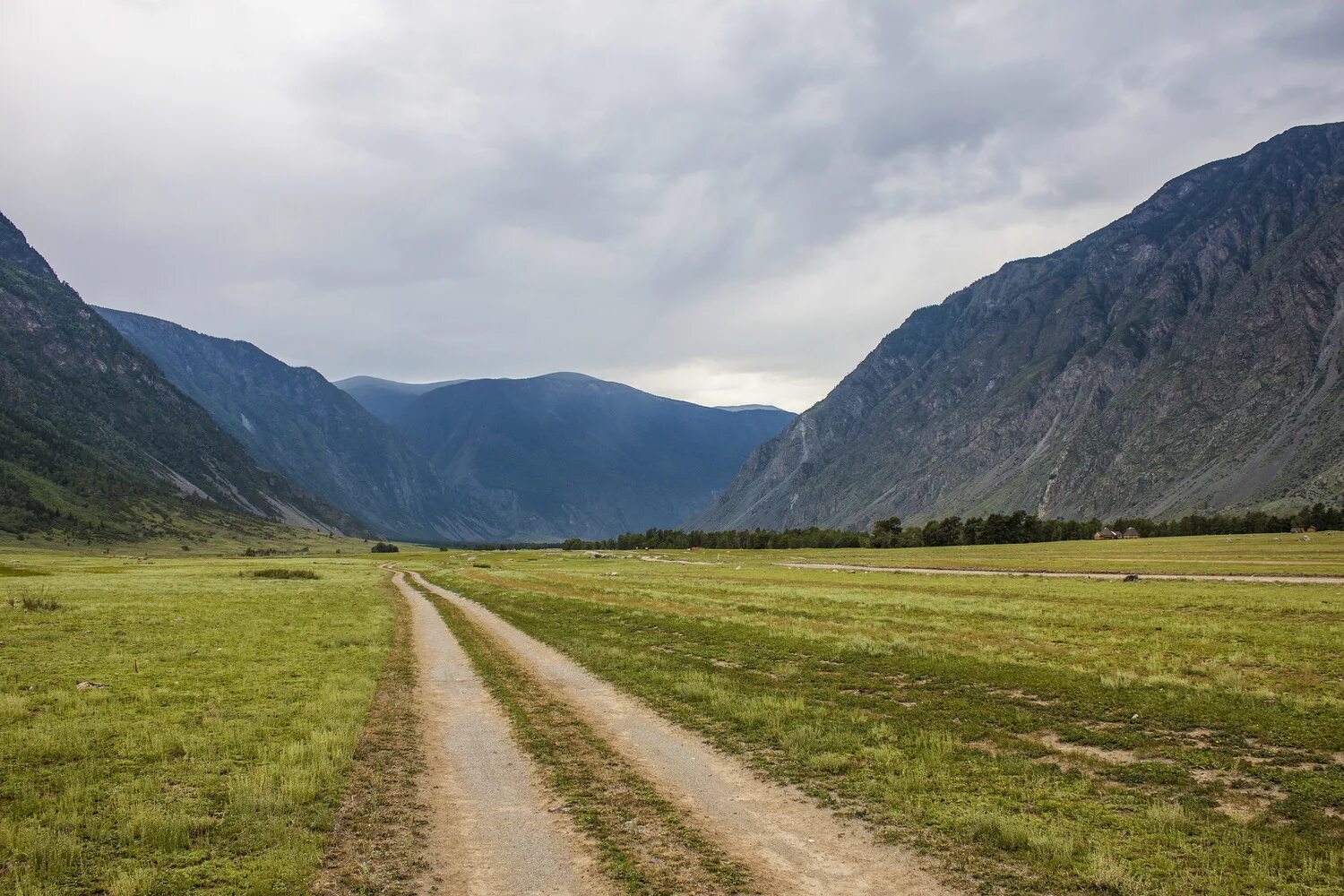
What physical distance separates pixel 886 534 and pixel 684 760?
6647 inches

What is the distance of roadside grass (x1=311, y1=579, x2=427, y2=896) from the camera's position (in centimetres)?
948

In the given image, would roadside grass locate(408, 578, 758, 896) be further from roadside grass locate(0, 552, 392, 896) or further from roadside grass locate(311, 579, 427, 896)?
roadside grass locate(0, 552, 392, 896)

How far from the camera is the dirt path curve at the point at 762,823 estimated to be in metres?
9.34

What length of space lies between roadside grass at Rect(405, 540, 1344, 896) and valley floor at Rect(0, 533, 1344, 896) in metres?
0.08

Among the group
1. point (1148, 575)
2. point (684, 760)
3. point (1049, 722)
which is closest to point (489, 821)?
point (684, 760)

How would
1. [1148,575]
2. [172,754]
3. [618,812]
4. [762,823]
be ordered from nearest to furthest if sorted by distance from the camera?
1. [762,823]
2. [618,812]
3. [172,754]
4. [1148,575]

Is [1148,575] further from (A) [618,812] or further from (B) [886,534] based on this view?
(B) [886,534]

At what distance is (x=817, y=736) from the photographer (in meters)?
15.8

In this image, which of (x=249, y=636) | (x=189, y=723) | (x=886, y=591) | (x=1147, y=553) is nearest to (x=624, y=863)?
(x=189, y=723)

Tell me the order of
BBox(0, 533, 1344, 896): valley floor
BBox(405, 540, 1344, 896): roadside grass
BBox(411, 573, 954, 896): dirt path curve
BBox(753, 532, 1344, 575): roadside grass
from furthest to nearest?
BBox(753, 532, 1344, 575): roadside grass
BBox(405, 540, 1344, 896): roadside grass
BBox(0, 533, 1344, 896): valley floor
BBox(411, 573, 954, 896): dirt path curve

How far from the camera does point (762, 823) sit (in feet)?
37.1

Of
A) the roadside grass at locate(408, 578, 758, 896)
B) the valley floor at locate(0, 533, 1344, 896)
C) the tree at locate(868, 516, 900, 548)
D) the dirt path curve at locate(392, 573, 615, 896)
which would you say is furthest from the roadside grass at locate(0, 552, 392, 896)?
the tree at locate(868, 516, 900, 548)

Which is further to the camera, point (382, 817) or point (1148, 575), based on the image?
point (1148, 575)

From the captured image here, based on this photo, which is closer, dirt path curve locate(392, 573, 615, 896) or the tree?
dirt path curve locate(392, 573, 615, 896)
